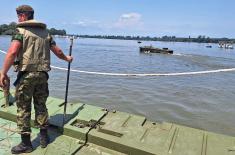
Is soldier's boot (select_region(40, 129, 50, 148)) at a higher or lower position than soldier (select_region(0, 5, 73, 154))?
lower

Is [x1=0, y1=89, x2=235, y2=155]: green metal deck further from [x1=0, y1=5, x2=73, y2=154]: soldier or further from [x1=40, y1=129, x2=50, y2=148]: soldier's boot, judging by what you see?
[x1=0, y1=5, x2=73, y2=154]: soldier

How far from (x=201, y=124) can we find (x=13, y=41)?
8.41 metres

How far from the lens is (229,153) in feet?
13.4

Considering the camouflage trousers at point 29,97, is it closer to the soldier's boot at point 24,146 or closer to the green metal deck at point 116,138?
the soldier's boot at point 24,146

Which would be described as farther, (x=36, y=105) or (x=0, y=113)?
(x=0, y=113)

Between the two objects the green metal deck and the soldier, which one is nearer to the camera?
the soldier

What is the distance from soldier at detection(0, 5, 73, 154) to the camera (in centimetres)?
398

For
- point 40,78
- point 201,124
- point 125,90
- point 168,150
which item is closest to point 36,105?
point 40,78

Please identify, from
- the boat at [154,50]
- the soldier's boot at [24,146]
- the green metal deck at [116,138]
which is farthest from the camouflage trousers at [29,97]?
the boat at [154,50]

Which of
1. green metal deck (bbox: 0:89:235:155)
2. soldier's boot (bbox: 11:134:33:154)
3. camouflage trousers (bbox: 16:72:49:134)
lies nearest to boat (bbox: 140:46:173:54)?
green metal deck (bbox: 0:89:235:155)

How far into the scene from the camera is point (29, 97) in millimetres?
4211

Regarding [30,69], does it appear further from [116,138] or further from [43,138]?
[116,138]

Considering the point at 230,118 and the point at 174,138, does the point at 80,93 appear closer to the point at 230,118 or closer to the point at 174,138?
the point at 230,118

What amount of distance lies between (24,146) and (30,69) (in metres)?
1.19
